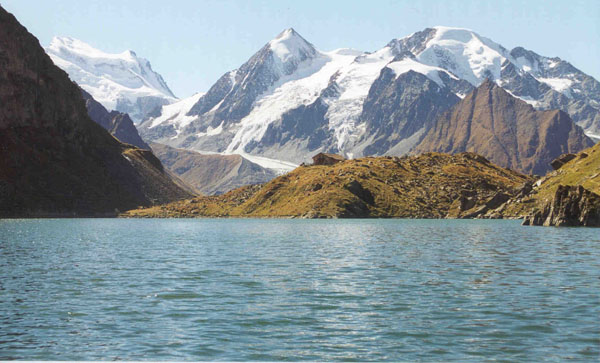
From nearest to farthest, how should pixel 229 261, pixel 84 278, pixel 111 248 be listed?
pixel 84 278 → pixel 229 261 → pixel 111 248

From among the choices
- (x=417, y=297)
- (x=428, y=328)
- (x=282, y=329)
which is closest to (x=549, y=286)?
(x=417, y=297)

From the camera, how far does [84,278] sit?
68375 millimetres

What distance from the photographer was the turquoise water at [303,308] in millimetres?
37438

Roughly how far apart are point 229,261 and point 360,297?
116 ft

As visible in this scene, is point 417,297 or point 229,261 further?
point 229,261

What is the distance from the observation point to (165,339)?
39.7 meters

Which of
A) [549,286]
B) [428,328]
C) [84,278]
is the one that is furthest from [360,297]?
[84,278]

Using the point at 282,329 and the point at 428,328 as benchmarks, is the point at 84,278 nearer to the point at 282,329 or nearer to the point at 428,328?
the point at 282,329

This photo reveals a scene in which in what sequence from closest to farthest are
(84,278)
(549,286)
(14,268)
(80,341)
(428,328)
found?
(80,341)
(428,328)
(549,286)
(84,278)
(14,268)

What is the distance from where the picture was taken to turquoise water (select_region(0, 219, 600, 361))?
123 feet

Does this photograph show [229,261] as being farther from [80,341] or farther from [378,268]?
[80,341]

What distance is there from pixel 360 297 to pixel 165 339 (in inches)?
797

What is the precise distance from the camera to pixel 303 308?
49969 millimetres

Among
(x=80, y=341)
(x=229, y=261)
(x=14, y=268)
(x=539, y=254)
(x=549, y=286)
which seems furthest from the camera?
(x=539, y=254)
